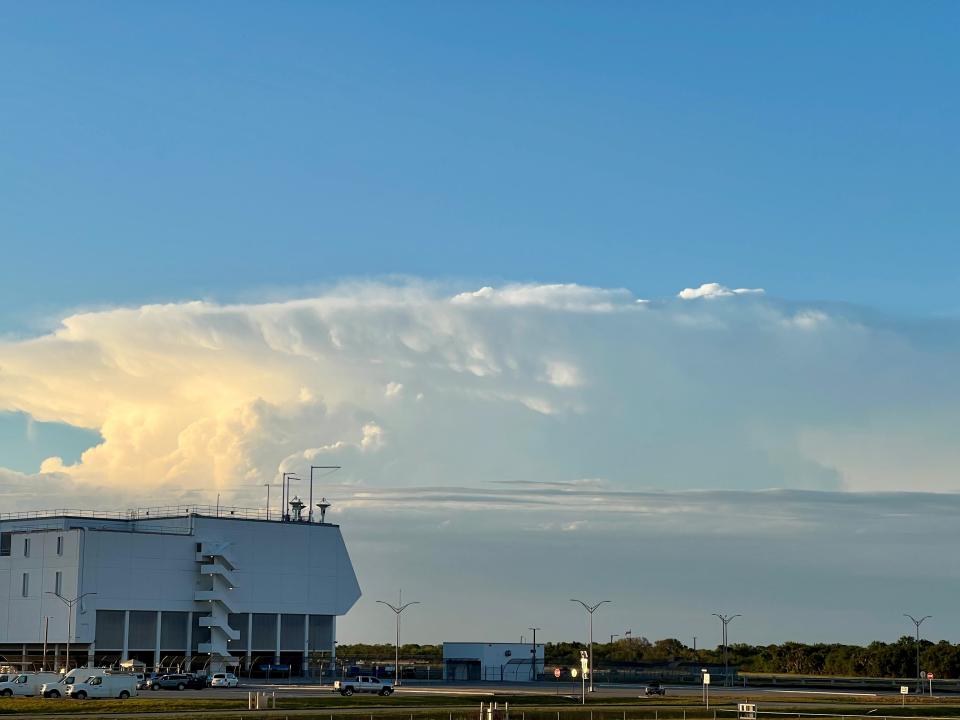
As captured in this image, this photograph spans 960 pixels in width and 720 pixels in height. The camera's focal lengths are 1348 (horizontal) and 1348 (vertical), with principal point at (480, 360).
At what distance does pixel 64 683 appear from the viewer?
10512cm

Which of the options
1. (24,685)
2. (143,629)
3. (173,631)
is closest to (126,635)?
(143,629)

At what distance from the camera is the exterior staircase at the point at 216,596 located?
17250 cm

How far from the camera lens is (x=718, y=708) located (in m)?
105

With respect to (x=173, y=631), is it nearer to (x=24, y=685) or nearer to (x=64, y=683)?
(x=24, y=685)

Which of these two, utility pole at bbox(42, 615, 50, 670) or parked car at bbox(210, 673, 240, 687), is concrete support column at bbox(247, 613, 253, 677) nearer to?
utility pole at bbox(42, 615, 50, 670)

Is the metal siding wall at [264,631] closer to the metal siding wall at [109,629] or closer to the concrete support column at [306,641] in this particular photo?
the concrete support column at [306,641]

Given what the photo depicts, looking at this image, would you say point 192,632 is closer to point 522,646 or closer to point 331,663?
point 331,663

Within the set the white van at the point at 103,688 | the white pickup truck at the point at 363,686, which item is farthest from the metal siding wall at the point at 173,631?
the white van at the point at 103,688

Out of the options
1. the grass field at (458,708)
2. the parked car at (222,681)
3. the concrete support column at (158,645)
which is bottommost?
the grass field at (458,708)

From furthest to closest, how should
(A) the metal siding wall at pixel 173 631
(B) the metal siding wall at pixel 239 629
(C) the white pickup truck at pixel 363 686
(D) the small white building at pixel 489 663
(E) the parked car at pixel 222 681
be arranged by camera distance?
(D) the small white building at pixel 489 663 < (B) the metal siding wall at pixel 239 629 < (A) the metal siding wall at pixel 173 631 < (E) the parked car at pixel 222 681 < (C) the white pickup truck at pixel 363 686

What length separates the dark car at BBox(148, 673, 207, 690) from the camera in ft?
410

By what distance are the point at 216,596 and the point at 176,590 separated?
513 cm

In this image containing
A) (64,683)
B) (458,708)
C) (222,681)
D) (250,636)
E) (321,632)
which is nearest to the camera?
(458,708)

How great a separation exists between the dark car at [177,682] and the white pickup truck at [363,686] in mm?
15378
